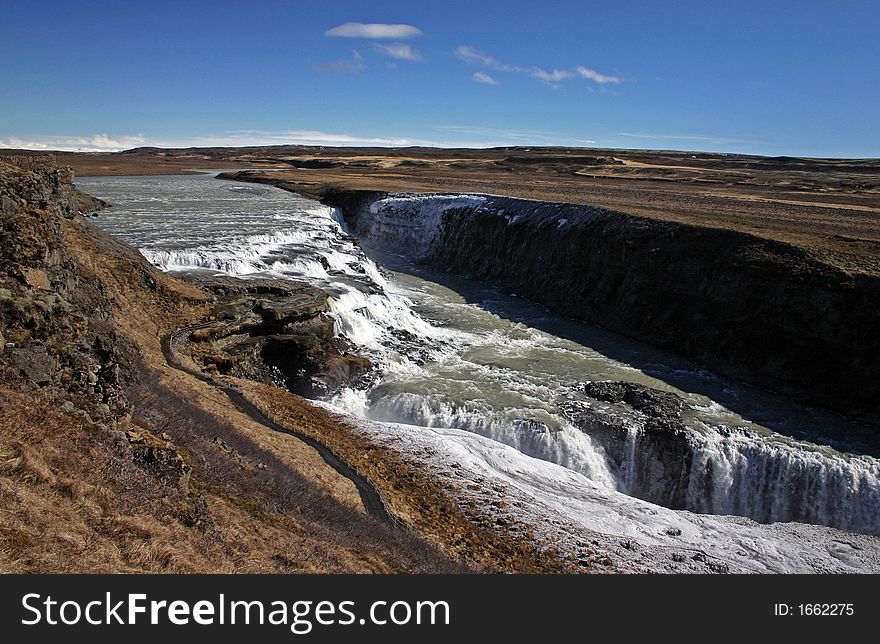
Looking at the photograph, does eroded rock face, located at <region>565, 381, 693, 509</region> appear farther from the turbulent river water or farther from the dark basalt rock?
the turbulent river water

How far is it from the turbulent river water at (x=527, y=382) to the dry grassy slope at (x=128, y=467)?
22.1 feet

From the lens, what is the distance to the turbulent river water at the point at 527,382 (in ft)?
52.0

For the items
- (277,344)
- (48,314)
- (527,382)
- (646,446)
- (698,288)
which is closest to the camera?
(48,314)

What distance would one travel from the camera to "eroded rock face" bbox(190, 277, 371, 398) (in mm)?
18031

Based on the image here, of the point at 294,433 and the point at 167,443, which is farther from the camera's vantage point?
the point at 294,433

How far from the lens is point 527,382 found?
2020 centimetres

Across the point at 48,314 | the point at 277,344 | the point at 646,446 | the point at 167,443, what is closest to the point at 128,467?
the point at 167,443

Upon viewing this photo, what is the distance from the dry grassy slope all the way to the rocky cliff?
17051 mm

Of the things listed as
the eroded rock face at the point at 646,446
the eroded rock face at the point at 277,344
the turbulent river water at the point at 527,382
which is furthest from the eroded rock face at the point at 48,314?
the eroded rock face at the point at 646,446

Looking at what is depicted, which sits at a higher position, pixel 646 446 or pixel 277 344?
pixel 277 344

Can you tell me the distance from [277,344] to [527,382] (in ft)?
28.8

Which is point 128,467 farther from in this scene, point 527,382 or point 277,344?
point 527,382

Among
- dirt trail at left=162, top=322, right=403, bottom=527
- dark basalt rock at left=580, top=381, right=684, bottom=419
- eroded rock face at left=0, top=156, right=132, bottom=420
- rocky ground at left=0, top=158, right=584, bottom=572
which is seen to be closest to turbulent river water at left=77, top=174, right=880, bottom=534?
dark basalt rock at left=580, top=381, right=684, bottom=419
